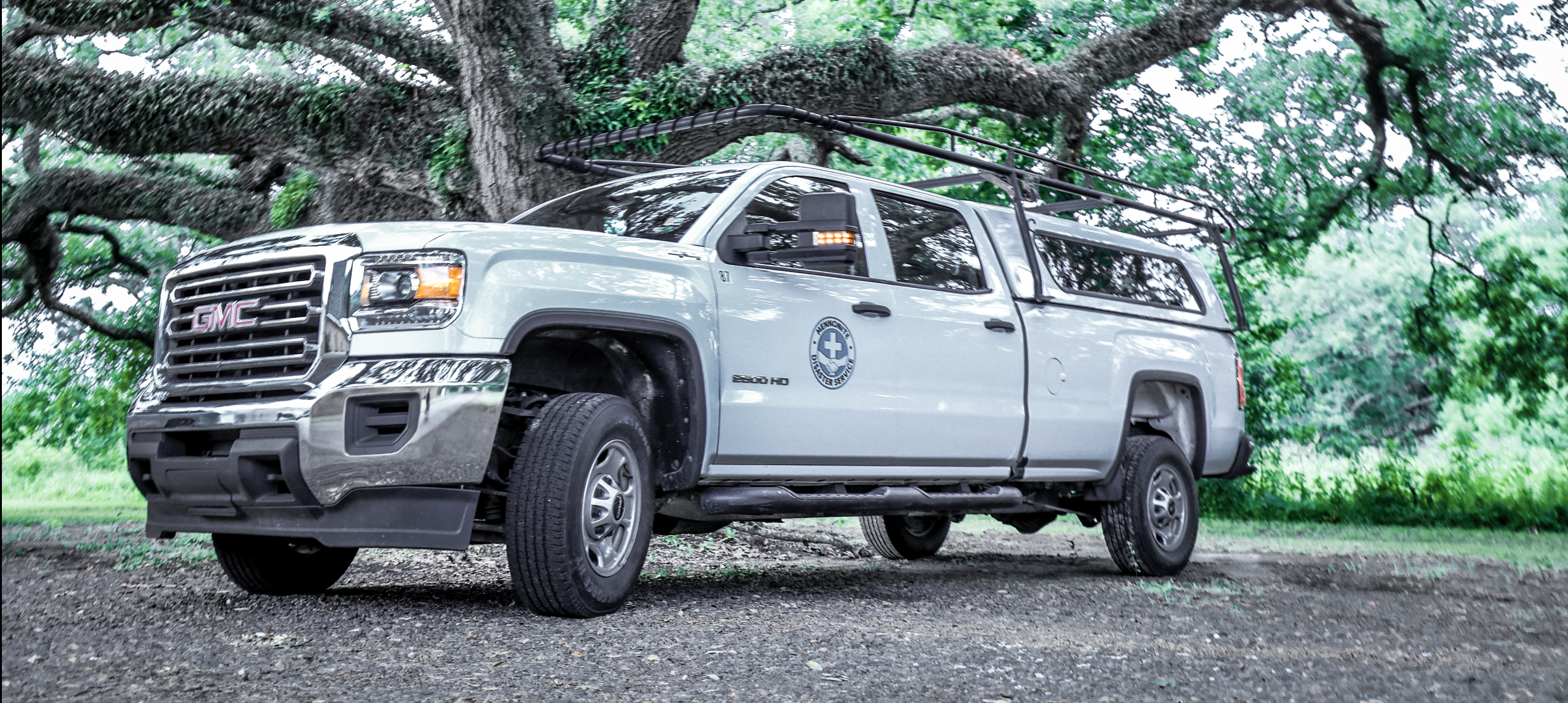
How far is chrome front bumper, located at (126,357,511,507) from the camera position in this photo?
467 centimetres

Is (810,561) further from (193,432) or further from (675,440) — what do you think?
(193,432)

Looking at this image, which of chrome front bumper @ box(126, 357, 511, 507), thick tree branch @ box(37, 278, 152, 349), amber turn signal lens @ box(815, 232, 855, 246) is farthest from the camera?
thick tree branch @ box(37, 278, 152, 349)

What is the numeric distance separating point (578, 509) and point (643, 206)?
192cm

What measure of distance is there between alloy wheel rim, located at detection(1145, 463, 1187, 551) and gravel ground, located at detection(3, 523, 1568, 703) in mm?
446

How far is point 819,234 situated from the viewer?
550 cm

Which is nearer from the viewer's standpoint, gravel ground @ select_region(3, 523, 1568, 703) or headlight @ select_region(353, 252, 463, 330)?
gravel ground @ select_region(3, 523, 1568, 703)

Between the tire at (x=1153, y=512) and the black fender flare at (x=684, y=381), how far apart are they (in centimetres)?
345

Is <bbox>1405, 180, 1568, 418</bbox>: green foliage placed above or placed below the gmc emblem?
above

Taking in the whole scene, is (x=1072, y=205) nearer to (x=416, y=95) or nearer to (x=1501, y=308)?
(x=416, y=95)

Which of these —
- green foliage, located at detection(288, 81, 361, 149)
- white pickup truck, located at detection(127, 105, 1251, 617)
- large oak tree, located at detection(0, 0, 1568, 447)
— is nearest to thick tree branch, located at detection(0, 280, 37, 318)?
large oak tree, located at detection(0, 0, 1568, 447)

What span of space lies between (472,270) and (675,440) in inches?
49.9

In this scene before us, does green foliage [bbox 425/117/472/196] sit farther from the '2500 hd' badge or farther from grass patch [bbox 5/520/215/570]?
the '2500 hd' badge

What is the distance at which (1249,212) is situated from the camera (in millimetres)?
17000

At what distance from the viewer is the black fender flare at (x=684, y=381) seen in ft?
17.1
